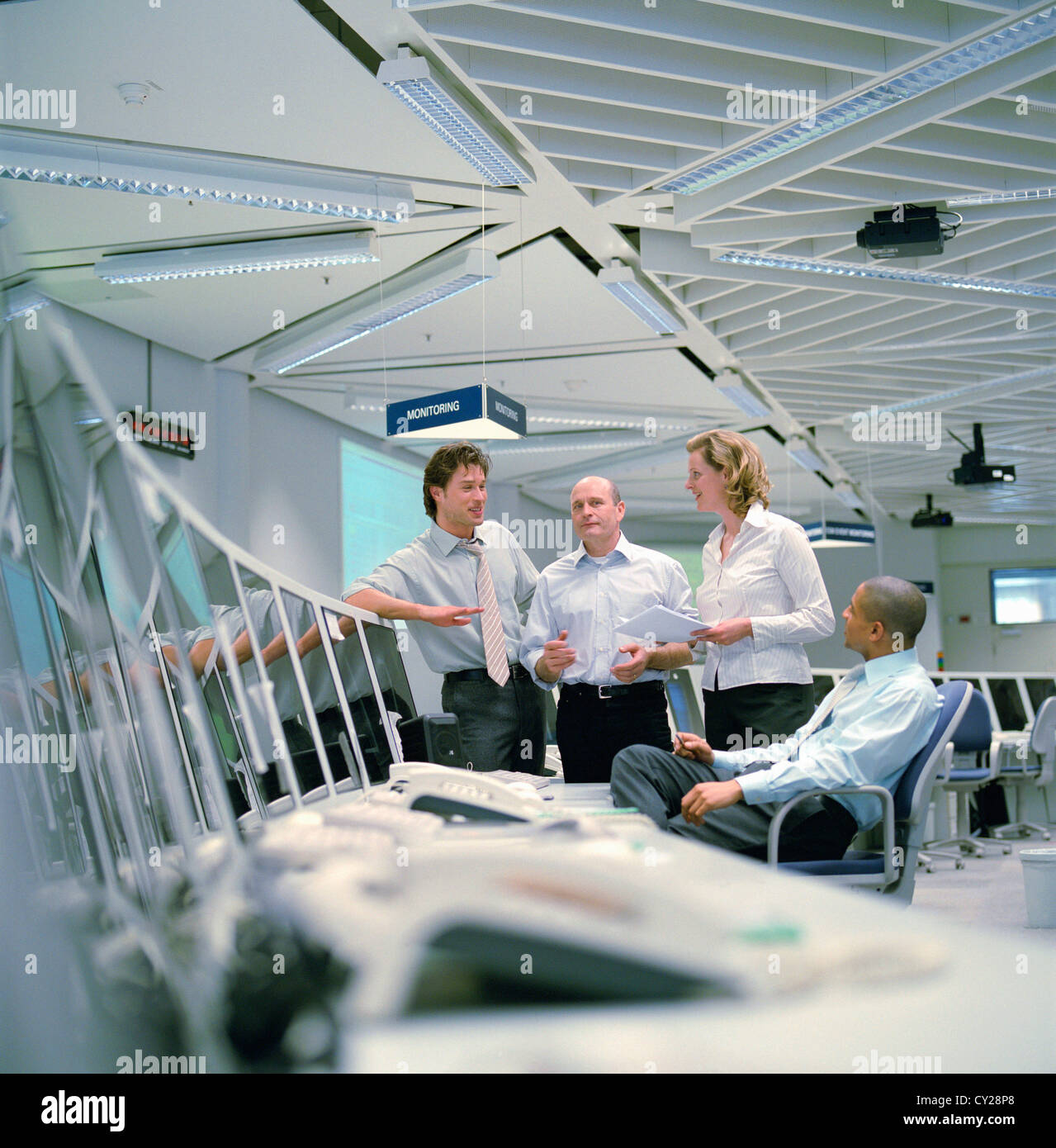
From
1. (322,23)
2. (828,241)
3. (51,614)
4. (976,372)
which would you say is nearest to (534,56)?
(322,23)

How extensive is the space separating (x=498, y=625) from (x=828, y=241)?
4472mm

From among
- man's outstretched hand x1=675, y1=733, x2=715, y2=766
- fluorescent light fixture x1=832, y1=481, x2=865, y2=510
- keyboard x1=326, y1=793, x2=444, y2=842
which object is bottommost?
man's outstretched hand x1=675, y1=733, x2=715, y2=766

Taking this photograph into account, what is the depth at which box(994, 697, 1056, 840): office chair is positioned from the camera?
722 centimetres

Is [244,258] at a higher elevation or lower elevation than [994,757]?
higher

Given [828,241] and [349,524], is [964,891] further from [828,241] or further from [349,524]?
[349,524]

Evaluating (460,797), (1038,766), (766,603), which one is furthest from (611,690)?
(1038,766)

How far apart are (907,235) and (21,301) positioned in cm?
506

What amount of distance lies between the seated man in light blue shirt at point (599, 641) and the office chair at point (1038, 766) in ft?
16.9

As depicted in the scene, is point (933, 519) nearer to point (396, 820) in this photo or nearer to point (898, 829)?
point (898, 829)

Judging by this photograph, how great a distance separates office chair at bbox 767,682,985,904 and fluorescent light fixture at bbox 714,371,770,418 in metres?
6.96

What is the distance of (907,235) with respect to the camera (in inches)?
217

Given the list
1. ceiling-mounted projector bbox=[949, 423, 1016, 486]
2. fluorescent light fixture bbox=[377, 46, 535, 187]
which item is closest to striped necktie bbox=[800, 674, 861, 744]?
fluorescent light fixture bbox=[377, 46, 535, 187]

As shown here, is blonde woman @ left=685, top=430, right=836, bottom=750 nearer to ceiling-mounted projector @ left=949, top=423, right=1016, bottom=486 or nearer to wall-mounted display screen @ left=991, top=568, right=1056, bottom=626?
ceiling-mounted projector @ left=949, top=423, right=1016, bottom=486

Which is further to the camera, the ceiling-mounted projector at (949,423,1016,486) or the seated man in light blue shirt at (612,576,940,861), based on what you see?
the ceiling-mounted projector at (949,423,1016,486)
